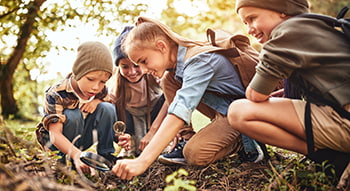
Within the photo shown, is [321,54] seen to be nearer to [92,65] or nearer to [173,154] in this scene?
[173,154]

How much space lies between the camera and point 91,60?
290 cm

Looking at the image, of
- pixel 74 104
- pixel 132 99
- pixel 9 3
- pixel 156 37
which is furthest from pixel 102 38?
pixel 156 37

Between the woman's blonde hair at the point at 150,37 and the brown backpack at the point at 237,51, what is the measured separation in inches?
4.7

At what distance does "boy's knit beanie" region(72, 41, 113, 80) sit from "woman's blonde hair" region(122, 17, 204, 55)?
17.4 inches

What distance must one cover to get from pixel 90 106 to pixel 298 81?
1879 mm

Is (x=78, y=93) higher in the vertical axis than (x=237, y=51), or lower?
lower

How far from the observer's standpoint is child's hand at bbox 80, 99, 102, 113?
3113 mm

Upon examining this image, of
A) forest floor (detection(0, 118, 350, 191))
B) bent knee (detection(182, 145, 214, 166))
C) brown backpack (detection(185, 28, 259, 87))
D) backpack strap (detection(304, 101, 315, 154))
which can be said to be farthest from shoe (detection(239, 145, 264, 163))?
backpack strap (detection(304, 101, 315, 154))

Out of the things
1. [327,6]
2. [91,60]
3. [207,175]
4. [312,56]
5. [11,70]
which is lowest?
[327,6]

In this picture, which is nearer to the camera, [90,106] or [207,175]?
[207,175]

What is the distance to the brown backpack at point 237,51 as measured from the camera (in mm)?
2508

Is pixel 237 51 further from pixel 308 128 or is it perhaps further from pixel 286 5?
pixel 308 128

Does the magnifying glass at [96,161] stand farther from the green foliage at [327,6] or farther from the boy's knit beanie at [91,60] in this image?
the green foliage at [327,6]

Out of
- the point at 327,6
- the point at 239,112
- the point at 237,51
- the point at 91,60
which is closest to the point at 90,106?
the point at 91,60
